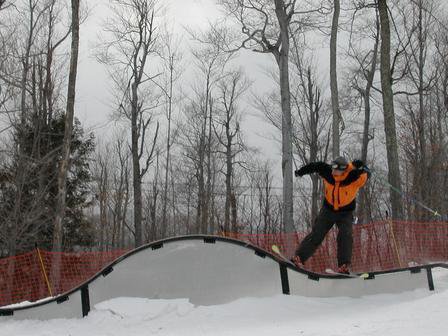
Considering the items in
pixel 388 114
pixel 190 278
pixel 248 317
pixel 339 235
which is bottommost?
pixel 248 317

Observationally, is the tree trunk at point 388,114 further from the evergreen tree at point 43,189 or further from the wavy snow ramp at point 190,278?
the evergreen tree at point 43,189

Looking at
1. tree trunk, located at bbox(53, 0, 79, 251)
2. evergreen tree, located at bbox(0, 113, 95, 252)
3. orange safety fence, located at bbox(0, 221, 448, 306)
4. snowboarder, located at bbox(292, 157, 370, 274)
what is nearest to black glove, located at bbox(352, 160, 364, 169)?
snowboarder, located at bbox(292, 157, 370, 274)

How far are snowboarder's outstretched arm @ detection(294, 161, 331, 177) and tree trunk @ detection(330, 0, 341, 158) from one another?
30.6 ft

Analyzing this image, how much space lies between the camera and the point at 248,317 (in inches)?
228

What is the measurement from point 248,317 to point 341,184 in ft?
8.21

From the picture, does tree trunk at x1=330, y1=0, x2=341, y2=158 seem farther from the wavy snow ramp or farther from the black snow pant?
the wavy snow ramp

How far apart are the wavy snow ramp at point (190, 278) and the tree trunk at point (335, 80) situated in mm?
10368

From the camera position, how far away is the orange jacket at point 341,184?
6.97m

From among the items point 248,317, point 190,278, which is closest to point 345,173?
point 248,317

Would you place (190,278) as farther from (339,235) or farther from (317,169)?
(317,169)

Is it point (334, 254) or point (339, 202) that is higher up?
point (339, 202)

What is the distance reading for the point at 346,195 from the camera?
7090 millimetres

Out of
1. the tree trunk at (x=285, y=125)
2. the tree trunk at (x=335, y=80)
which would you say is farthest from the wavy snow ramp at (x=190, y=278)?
the tree trunk at (x=335, y=80)

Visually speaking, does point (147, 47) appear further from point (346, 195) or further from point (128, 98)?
point (346, 195)
